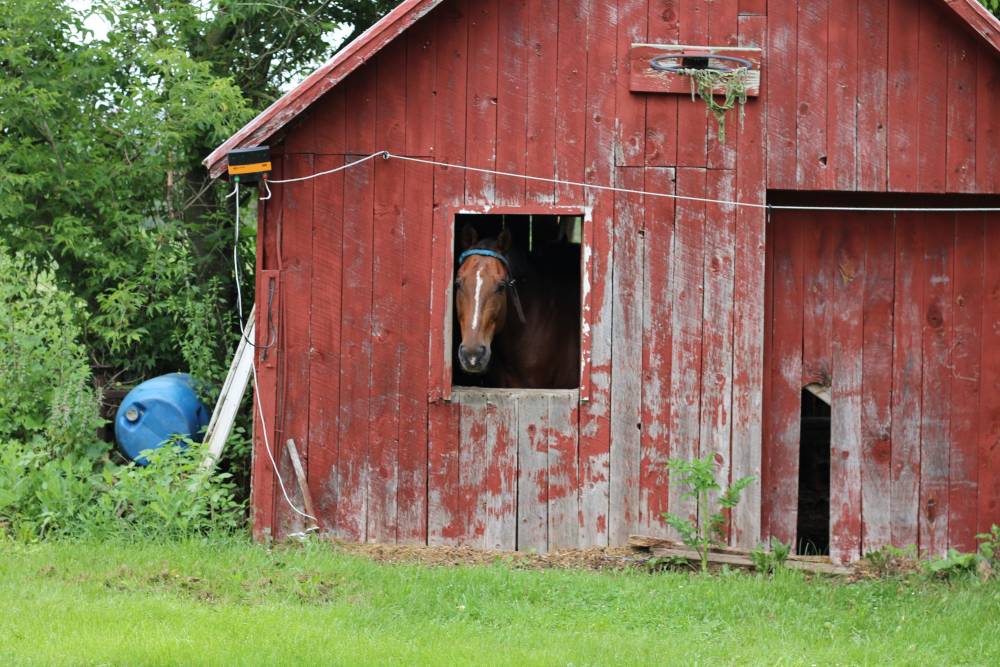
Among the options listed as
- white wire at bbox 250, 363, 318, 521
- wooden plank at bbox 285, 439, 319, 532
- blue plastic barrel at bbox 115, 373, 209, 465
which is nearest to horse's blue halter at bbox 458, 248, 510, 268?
white wire at bbox 250, 363, 318, 521

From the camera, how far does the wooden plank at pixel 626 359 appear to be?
8.22m

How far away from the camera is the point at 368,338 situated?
26.9 ft

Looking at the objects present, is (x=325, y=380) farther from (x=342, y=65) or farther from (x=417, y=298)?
(x=342, y=65)

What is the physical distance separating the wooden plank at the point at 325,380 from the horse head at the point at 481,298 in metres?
0.88

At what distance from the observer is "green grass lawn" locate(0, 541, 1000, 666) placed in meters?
5.73

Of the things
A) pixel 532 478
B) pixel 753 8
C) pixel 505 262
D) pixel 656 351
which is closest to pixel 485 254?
pixel 505 262

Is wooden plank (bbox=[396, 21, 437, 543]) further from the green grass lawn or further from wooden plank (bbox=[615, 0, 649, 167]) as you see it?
wooden plank (bbox=[615, 0, 649, 167])

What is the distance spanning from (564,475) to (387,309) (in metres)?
1.72

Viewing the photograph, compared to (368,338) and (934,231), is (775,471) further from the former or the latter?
(368,338)

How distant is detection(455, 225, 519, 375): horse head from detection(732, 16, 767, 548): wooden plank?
1.72 metres

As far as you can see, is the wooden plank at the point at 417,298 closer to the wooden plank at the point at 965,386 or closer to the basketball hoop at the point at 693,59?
the basketball hoop at the point at 693,59

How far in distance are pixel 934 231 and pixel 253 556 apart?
540cm

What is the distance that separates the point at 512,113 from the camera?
322 inches

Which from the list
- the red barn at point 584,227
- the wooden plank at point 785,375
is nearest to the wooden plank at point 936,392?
the red barn at point 584,227
